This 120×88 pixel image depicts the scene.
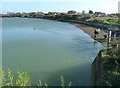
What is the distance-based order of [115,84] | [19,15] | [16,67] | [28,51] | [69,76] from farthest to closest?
[19,15] → [28,51] → [16,67] → [69,76] → [115,84]

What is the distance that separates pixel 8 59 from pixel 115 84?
63.0ft

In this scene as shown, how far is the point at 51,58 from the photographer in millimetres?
25984

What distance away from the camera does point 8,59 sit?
26266 mm

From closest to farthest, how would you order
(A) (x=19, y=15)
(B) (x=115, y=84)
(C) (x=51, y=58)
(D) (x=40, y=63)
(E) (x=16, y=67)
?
(B) (x=115, y=84) → (E) (x=16, y=67) → (D) (x=40, y=63) → (C) (x=51, y=58) → (A) (x=19, y=15)

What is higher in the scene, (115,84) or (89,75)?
(115,84)

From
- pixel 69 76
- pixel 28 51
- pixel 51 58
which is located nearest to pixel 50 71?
pixel 69 76

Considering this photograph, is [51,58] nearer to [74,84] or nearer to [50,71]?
[50,71]

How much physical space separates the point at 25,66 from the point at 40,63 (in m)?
1.56

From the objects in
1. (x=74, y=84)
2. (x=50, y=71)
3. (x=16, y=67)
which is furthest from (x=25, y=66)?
(x=74, y=84)

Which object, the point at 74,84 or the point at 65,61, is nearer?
the point at 74,84

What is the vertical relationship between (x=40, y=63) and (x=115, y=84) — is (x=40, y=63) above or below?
below

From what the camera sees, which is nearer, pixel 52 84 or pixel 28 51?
pixel 52 84

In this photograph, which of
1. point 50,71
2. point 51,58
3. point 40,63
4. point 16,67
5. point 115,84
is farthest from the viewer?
point 51,58

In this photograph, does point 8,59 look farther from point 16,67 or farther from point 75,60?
point 75,60
